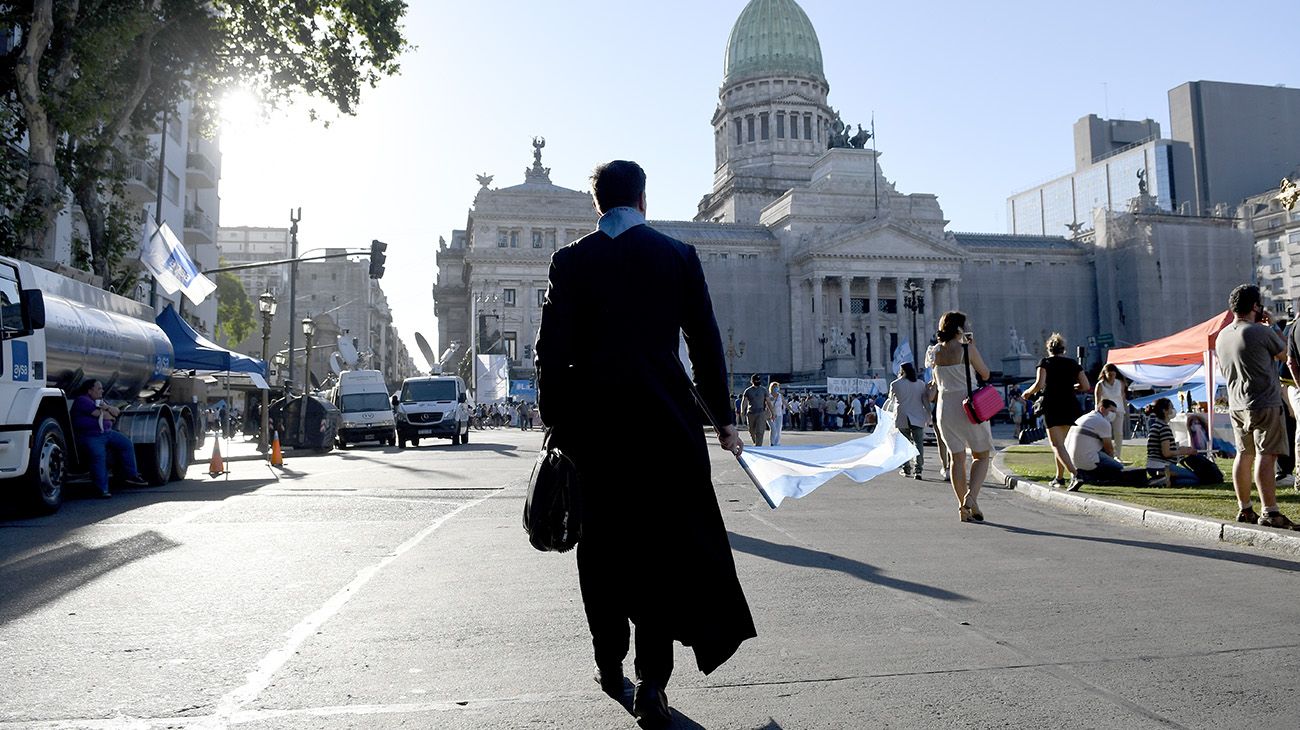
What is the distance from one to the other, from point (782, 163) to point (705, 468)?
88.9 m

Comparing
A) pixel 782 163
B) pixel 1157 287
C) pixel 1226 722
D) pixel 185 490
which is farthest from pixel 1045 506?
pixel 782 163

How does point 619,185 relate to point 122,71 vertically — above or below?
below

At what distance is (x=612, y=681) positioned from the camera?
3.62 meters

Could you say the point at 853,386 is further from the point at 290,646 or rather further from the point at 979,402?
the point at 290,646

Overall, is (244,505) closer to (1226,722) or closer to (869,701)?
(869,701)

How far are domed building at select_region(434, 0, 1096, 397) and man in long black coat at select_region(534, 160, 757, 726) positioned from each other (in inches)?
2448

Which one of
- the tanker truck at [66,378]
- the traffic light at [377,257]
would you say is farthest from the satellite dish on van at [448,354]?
the tanker truck at [66,378]

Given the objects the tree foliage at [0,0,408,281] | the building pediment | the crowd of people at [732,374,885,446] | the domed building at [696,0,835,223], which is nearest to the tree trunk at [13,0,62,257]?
the tree foliage at [0,0,408,281]

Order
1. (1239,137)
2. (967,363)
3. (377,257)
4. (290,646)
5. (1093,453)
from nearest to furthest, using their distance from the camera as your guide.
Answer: (290,646) < (967,363) < (1093,453) < (377,257) < (1239,137)

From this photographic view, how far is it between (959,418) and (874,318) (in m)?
66.9

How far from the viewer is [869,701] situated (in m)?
3.54

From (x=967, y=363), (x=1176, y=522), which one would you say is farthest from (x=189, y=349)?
(x=1176, y=522)

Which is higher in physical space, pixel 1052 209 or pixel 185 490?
pixel 1052 209

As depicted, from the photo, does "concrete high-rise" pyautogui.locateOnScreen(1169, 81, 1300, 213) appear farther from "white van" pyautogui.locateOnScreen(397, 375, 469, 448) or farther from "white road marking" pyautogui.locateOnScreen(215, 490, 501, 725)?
"white road marking" pyautogui.locateOnScreen(215, 490, 501, 725)
